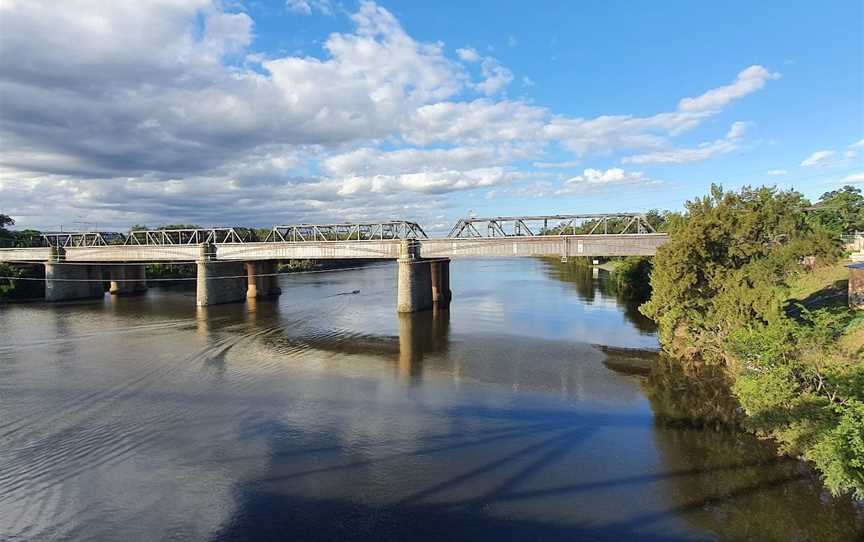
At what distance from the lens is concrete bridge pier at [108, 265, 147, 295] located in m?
76.0

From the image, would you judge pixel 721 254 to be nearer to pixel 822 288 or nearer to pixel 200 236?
pixel 822 288

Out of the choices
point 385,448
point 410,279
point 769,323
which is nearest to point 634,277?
point 410,279

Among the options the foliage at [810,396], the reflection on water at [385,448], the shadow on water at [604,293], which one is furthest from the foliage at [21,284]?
the foliage at [810,396]

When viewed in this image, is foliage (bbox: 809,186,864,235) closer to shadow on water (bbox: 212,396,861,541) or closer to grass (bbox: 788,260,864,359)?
grass (bbox: 788,260,864,359)

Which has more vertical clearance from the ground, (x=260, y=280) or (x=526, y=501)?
(x=260, y=280)

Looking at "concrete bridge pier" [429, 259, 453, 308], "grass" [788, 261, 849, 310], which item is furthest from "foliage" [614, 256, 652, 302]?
"concrete bridge pier" [429, 259, 453, 308]

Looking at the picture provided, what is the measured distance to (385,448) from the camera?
18.3 metres

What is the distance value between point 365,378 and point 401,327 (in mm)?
16884

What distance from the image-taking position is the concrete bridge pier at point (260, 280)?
66.6 m

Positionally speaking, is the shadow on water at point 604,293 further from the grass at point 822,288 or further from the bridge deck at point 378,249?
the grass at point 822,288

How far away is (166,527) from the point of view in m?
13.4

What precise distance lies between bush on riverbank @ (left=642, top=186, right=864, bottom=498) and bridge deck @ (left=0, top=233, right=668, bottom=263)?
12667 millimetres

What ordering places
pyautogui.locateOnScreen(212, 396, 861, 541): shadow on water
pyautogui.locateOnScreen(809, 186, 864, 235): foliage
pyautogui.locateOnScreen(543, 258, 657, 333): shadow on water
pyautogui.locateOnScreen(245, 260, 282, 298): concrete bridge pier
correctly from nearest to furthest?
pyautogui.locateOnScreen(212, 396, 861, 541): shadow on water → pyautogui.locateOnScreen(543, 258, 657, 333): shadow on water → pyautogui.locateOnScreen(245, 260, 282, 298): concrete bridge pier → pyautogui.locateOnScreen(809, 186, 864, 235): foliage

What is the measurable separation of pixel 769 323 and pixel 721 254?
855 centimetres
